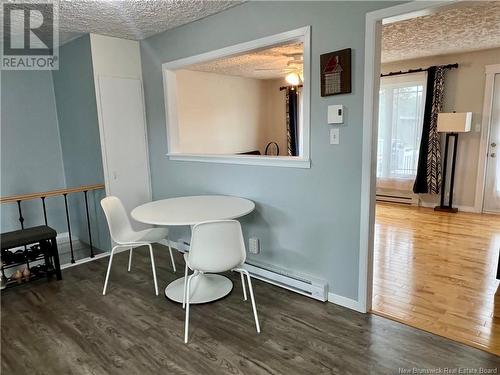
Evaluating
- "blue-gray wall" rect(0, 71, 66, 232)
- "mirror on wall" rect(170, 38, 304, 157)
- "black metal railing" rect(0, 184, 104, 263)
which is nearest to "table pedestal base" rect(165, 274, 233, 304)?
"black metal railing" rect(0, 184, 104, 263)

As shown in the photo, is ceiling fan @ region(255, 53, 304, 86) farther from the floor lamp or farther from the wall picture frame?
the floor lamp

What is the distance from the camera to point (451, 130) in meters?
4.89

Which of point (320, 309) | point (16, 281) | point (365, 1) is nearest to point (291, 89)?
point (365, 1)

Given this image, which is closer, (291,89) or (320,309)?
(320,309)

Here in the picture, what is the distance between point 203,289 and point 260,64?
364cm

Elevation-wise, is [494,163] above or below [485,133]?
below

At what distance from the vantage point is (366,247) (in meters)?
2.36

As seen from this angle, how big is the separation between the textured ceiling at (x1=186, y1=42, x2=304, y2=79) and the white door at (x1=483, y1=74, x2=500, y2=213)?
2950 mm

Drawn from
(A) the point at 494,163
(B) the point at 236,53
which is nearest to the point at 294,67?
(B) the point at 236,53

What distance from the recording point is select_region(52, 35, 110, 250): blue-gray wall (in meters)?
3.69

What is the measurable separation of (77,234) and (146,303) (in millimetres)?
2556

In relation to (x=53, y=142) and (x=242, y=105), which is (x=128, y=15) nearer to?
(x=53, y=142)

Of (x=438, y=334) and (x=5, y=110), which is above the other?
(x=5, y=110)

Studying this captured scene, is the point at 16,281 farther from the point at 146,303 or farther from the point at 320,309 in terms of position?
the point at 320,309
